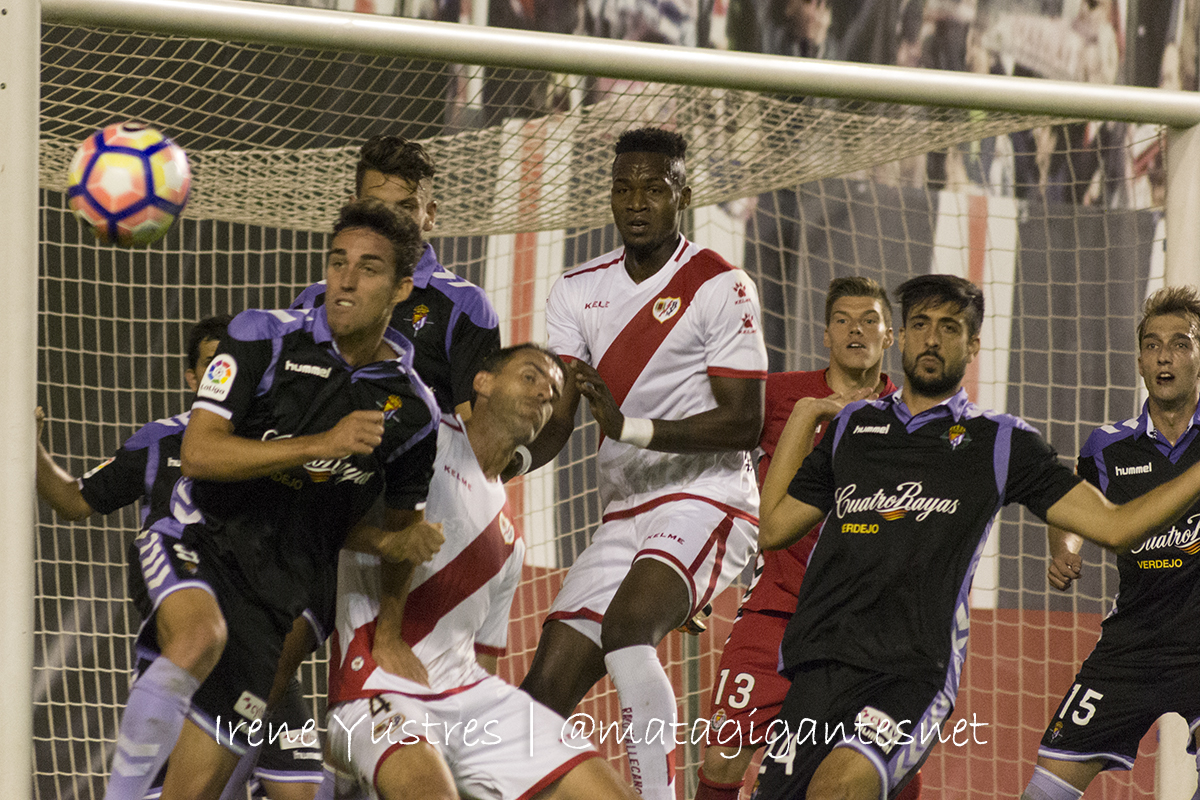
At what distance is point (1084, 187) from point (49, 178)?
6641mm

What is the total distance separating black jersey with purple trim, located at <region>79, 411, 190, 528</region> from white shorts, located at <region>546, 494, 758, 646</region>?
135 cm

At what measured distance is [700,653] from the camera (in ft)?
23.1

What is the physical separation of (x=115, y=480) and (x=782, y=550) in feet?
7.57

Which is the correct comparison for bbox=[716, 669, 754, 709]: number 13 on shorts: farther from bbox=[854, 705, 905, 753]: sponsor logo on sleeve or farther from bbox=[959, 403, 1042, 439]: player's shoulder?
bbox=[959, 403, 1042, 439]: player's shoulder

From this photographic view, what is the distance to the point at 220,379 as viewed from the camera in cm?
319

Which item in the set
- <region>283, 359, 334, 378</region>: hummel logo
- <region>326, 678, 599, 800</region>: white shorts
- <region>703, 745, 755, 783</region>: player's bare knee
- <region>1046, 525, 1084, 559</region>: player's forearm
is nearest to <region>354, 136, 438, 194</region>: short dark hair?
<region>283, 359, 334, 378</region>: hummel logo

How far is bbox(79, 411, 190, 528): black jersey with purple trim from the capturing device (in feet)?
13.8

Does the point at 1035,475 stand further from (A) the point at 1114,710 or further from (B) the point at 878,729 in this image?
(A) the point at 1114,710

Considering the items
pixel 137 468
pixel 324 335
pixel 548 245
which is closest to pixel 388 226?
pixel 324 335

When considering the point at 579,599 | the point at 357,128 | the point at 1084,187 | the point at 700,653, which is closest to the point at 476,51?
the point at 579,599

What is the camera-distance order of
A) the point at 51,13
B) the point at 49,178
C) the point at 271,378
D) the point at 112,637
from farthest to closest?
the point at 112,637 → the point at 49,178 → the point at 51,13 → the point at 271,378

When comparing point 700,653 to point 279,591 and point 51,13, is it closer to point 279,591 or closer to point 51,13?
point 279,591

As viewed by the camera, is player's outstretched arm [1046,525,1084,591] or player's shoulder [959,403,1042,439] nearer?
player's shoulder [959,403,1042,439]

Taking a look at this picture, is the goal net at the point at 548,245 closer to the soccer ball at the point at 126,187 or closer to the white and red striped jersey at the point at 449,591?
the soccer ball at the point at 126,187
